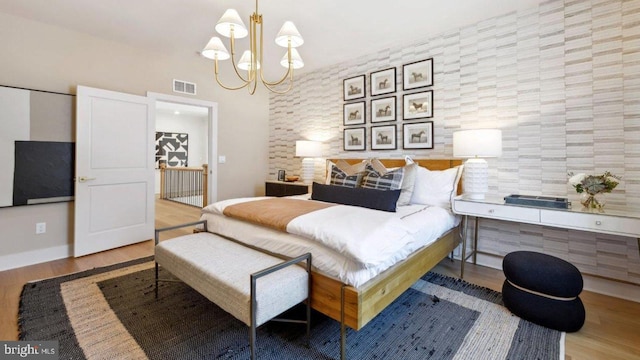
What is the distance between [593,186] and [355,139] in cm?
251

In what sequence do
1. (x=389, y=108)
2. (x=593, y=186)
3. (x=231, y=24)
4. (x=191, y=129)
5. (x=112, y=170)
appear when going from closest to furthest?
(x=231, y=24) < (x=593, y=186) < (x=112, y=170) < (x=389, y=108) < (x=191, y=129)

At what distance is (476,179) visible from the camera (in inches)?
103

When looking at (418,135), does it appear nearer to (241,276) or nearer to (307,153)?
(307,153)

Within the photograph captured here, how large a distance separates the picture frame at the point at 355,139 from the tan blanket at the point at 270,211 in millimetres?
1727

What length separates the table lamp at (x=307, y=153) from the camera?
414 centimetres

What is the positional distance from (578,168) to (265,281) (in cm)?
282

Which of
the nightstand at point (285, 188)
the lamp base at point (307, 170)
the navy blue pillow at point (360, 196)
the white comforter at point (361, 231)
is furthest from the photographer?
the lamp base at point (307, 170)

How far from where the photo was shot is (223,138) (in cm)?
445

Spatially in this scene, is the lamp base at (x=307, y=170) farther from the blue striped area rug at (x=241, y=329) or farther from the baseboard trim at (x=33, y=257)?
the baseboard trim at (x=33, y=257)

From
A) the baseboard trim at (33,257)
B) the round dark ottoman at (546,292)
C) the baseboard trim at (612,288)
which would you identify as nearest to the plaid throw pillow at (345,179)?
the round dark ottoman at (546,292)

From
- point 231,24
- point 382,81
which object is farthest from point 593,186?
point 231,24

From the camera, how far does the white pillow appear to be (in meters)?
2.72

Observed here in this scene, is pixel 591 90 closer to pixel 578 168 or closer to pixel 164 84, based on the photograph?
pixel 578 168

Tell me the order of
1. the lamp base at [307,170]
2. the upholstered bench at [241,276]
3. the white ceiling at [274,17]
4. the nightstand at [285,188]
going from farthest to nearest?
the lamp base at [307,170], the nightstand at [285,188], the white ceiling at [274,17], the upholstered bench at [241,276]
